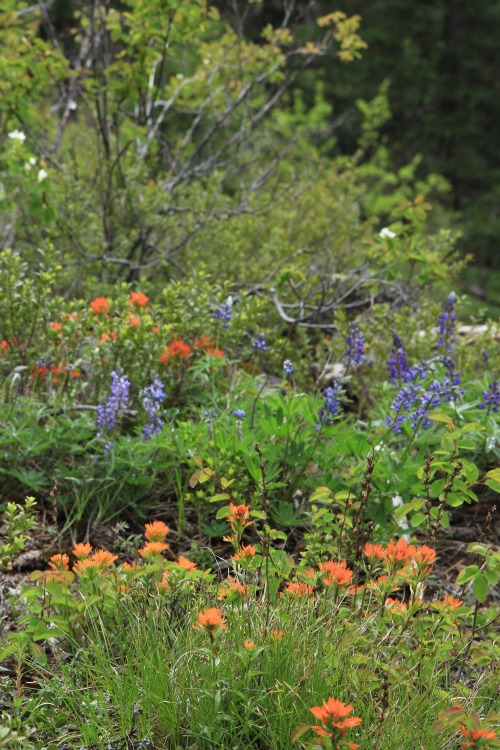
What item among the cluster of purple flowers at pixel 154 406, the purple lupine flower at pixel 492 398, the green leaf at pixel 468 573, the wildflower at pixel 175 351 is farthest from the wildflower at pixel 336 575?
the wildflower at pixel 175 351

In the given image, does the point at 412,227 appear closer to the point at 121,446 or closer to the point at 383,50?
the point at 121,446

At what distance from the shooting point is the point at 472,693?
1.94 m

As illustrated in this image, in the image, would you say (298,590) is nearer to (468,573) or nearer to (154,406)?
(468,573)

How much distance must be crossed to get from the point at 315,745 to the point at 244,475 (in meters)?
1.55

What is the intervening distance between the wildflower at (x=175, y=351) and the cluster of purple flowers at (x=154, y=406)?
0.31 meters

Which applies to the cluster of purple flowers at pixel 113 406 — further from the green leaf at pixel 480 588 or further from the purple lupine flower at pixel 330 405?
the green leaf at pixel 480 588

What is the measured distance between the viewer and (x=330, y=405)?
3021 millimetres

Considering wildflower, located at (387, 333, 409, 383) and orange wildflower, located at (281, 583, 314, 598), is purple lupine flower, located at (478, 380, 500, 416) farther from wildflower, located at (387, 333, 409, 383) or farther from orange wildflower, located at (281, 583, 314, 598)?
orange wildflower, located at (281, 583, 314, 598)

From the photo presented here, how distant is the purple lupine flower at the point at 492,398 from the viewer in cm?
328

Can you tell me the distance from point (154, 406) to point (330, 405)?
73cm

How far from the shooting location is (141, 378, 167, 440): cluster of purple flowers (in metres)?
Result: 2.95

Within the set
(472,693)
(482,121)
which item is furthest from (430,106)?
(472,693)

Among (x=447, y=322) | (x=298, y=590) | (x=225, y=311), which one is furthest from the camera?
(x=447, y=322)

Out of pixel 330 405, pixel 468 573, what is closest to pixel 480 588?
pixel 468 573
